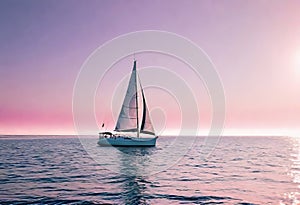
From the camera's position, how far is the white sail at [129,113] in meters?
81.6

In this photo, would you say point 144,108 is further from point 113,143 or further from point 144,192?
point 144,192

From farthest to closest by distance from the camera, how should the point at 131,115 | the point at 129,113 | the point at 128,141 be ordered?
the point at 131,115, the point at 129,113, the point at 128,141

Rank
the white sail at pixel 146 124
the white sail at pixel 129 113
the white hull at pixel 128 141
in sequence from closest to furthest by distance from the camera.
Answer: the white hull at pixel 128 141
the white sail at pixel 129 113
the white sail at pixel 146 124

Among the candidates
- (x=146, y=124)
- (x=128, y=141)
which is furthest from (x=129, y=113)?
(x=128, y=141)

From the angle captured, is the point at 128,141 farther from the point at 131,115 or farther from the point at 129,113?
the point at 129,113

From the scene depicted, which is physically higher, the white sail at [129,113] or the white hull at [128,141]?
the white sail at [129,113]

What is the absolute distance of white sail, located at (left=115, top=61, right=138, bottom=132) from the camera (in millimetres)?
81619

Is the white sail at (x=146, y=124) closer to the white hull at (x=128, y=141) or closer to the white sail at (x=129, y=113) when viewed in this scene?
the white sail at (x=129, y=113)

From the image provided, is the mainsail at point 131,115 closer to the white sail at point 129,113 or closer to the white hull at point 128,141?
the white sail at point 129,113

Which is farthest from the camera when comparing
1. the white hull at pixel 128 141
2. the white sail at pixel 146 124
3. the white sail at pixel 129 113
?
the white sail at pixel 146 124

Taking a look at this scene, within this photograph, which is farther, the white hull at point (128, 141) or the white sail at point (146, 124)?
the white sail at point (146, 124)

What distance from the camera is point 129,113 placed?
267ft

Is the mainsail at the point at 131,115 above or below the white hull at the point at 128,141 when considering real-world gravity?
above

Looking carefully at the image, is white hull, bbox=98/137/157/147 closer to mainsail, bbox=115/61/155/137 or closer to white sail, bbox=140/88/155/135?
mainsail, bbox=115/61/155/137
